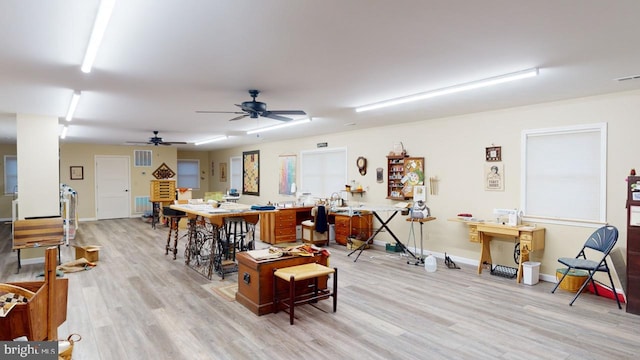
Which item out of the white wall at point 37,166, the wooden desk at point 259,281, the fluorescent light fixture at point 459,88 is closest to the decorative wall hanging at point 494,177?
the fluorescent light fixture at point 459,88

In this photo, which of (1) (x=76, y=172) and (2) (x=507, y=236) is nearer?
(2) (x=507, y=236)

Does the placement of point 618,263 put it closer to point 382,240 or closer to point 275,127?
point 382,240

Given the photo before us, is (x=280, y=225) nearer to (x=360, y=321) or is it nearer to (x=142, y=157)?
(x=360, y=321)

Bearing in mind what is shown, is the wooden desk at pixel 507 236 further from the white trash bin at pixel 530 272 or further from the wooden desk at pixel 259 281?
the wooden desk at pixel 259 281

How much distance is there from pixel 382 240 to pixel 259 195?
499cm

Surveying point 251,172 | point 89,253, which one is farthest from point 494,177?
point 251,172

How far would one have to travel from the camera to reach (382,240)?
23.6 ft

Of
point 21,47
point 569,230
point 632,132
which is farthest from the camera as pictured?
point 569,230

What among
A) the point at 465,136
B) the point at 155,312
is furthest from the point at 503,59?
the point at 155,312

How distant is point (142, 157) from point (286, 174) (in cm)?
564

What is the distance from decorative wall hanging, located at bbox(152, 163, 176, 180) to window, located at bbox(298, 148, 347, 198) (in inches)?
223

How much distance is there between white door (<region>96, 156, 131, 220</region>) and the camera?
11.3 metres

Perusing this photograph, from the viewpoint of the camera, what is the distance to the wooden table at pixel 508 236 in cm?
467

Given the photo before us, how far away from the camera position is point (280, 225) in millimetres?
7273
